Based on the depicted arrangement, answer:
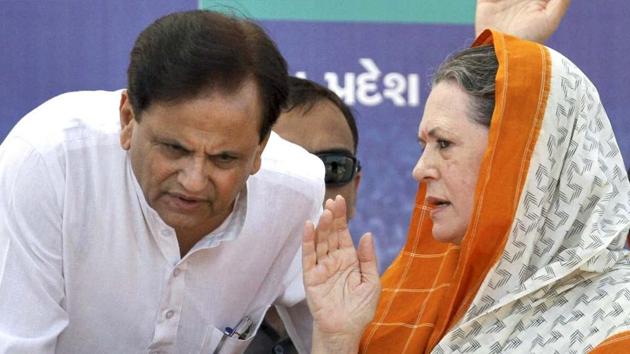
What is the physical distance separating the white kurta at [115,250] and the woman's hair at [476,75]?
1.44 ft

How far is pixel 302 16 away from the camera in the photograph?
3953mm

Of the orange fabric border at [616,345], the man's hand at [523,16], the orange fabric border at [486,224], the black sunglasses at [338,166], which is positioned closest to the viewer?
the orange fabric border at [616,345]

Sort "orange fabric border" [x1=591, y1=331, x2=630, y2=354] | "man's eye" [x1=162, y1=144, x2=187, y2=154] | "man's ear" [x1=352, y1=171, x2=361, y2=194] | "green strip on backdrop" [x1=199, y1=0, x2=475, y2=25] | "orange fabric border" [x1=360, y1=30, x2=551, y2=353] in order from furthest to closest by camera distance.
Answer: "green strip on backdrop" [x1=199, y1=0, x2=475, y2=25] < "man's ear" [x1=352, y1=171, x2=361, y2=194] < "orange fabric border" [x1=360, y1=30, x2=551, y2=353] < "man's eye" [x1=162, y1=144, x2=187, y2=154] < "orange fabric border" [x1=591, y1=331, x2=630, y2=354]

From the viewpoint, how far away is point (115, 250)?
2.96m

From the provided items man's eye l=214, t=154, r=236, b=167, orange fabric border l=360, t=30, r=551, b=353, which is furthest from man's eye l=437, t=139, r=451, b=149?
man's eye l=214, t=154, r=236, b=167

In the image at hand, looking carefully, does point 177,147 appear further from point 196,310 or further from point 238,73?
point 196,310

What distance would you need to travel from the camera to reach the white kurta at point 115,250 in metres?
2.78

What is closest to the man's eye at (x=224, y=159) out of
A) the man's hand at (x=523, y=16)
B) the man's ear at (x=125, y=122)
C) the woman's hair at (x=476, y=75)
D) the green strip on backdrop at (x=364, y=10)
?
the man's ear at (x=125, y=122)

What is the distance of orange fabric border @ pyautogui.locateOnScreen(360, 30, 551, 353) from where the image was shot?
2832 mm

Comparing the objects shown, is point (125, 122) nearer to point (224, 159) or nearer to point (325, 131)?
point (224, 159)

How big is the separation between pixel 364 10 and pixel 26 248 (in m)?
1.52

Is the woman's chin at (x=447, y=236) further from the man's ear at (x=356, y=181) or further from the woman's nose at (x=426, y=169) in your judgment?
the man's ear at (x=356, y=181)

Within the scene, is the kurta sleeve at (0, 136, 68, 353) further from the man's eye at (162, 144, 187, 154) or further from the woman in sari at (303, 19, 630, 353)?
the woman in sari at (303, 19, 630, 353)

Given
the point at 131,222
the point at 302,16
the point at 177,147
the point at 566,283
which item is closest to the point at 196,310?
the point at 131,222
